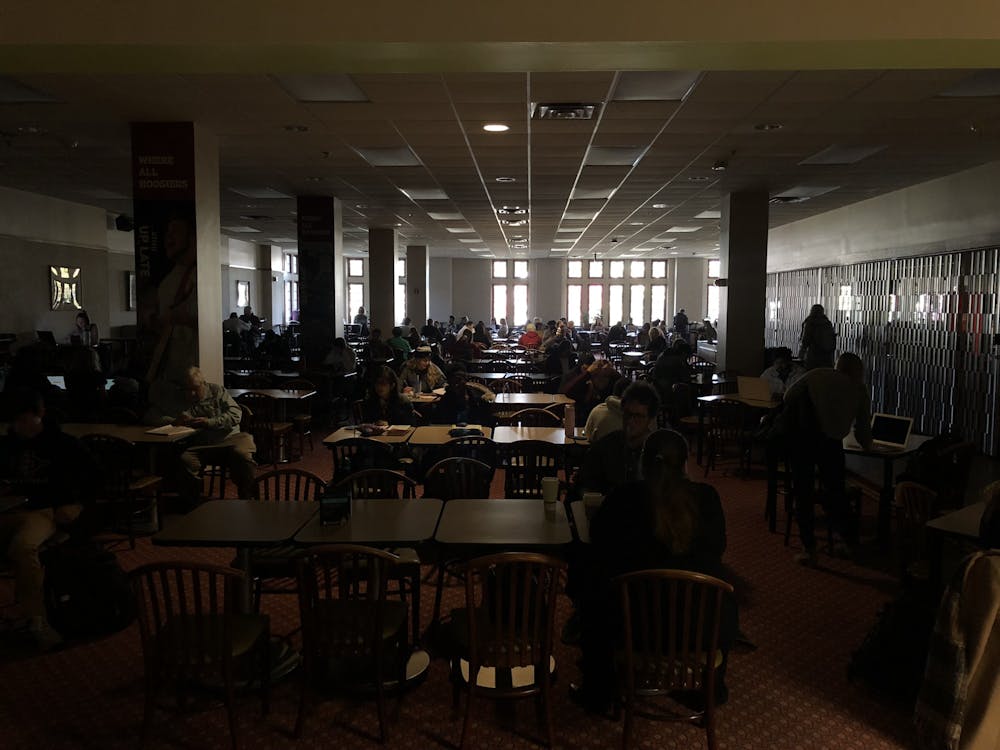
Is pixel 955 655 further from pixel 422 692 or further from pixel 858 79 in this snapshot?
pixel 858 79

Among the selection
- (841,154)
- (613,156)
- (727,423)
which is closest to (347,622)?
(727,423)

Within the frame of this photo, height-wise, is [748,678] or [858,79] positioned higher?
[858,79]

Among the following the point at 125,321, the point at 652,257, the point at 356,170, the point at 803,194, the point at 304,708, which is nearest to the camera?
the point at 304,708

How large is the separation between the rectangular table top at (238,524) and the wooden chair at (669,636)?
1446 mm

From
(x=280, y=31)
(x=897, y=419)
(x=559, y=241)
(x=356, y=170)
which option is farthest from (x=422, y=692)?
(x=559, y=241)

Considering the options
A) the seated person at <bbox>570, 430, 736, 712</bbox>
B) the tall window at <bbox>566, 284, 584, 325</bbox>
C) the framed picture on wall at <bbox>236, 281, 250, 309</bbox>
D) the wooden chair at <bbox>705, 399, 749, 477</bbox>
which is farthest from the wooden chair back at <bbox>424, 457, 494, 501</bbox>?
the tall window at <bbox>566, 284, 584, 325</bbox>

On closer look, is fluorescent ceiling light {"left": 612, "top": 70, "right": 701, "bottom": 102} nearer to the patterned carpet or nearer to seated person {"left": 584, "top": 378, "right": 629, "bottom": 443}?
seated person {"left": 584, "top": 378, "right": 629, "bottom": 443}

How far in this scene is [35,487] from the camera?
3.94 meters

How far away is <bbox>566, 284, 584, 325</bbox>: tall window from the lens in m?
25.9

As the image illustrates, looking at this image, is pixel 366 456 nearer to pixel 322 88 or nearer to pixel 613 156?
pixel 322 88

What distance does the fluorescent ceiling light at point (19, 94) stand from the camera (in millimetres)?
5298

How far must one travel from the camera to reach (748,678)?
3398 mm

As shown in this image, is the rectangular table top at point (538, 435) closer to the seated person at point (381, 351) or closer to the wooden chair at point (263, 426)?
the wooden chair at point (263, 426)

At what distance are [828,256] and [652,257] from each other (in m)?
12.0
